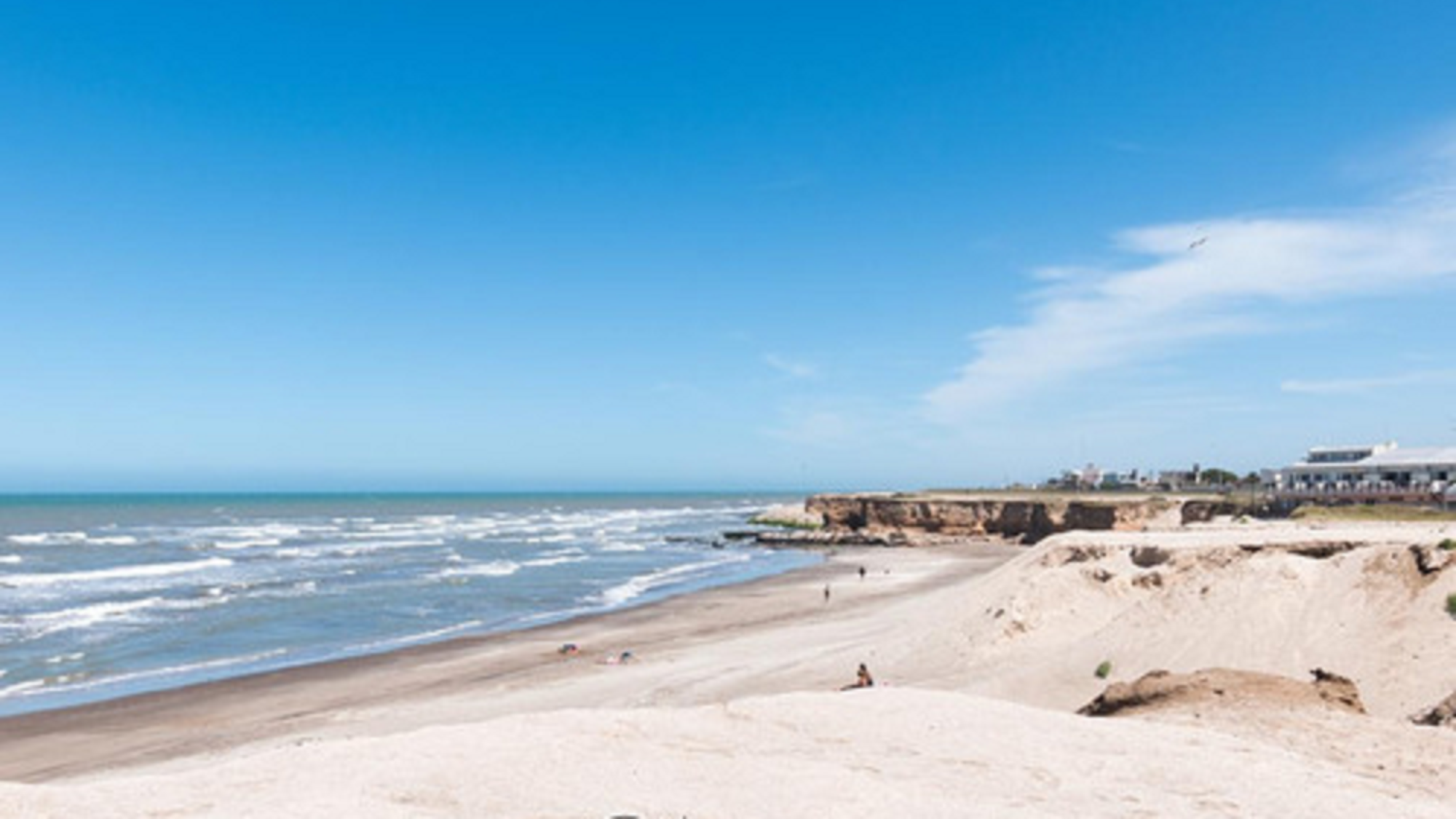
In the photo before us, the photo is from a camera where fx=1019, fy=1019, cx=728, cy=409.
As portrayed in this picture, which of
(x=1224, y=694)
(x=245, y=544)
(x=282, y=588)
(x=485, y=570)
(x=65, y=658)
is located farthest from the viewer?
(x=245, y=544)

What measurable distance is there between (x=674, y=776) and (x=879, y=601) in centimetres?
3495

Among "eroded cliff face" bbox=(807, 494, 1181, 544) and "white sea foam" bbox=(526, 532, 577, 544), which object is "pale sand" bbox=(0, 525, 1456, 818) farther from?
"white sea foam" bbox=(526, 532, 577, 544)

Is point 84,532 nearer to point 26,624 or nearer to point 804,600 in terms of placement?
point 26,624

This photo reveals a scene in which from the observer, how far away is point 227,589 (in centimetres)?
4956

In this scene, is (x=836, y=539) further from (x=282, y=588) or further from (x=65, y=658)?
(x=65, y=658)

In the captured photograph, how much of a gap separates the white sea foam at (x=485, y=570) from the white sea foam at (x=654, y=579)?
814cm

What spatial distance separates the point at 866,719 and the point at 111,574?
2327 inches

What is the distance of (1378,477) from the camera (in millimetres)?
67250


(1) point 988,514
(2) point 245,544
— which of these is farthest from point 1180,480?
(2) point 245,544

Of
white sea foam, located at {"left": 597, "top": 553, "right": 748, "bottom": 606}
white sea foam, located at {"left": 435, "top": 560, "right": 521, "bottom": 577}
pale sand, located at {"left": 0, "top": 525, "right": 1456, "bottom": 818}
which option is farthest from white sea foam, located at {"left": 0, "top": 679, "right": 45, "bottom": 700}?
white sea foam, located at {"left": 435, "top": 560, "right": 521, "bottom": 577}

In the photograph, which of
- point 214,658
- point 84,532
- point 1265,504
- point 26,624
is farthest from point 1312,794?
point 84,532

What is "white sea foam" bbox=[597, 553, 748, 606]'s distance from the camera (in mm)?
48625

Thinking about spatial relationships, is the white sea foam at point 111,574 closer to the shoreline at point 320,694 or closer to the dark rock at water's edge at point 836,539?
the shoreline at point 320,694

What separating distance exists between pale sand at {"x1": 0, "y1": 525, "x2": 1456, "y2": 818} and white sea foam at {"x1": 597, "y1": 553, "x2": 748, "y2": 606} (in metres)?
7.86
